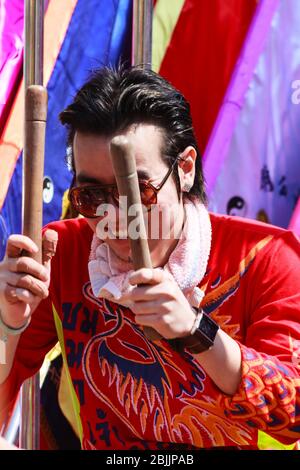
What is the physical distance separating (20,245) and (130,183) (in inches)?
6.2

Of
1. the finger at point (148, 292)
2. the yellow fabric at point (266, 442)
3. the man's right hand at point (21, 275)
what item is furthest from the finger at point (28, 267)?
the yellow fabric at point (266, 442)

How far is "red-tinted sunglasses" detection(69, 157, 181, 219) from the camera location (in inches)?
40.9

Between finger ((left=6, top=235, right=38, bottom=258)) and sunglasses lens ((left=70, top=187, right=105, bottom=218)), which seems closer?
finger ((left=6, top=235, right=38, bottom=258))

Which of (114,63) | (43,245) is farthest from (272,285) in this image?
(114,63)

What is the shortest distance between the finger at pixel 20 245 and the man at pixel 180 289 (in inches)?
2.6

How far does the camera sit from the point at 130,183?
0.76m

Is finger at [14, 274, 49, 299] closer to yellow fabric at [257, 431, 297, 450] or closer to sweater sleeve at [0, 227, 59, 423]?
sweater sleeve at [0, 227, 59, 423]

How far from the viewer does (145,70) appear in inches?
47.2

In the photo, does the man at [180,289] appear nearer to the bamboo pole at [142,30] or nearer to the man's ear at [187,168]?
the man's ear at [187,168]

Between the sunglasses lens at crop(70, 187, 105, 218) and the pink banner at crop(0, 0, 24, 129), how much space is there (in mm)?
631

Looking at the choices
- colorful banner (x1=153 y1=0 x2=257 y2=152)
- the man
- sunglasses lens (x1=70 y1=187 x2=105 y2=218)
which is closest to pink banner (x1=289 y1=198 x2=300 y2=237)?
colorful banner (x1=153 y1=0 x2=257 y2=152)

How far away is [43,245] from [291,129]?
944 millimetres

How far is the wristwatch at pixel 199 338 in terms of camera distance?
34.9 inches
